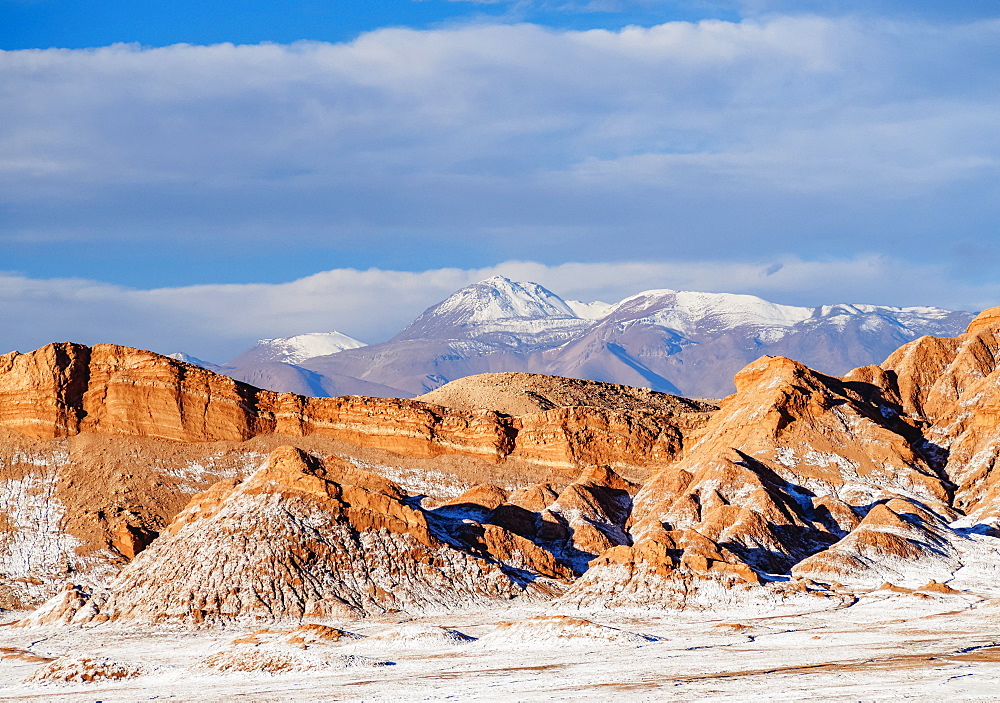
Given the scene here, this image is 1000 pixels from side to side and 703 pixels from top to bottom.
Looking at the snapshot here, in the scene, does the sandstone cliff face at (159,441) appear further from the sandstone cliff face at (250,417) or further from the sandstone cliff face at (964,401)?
the sandstone cliff face at (964,401)

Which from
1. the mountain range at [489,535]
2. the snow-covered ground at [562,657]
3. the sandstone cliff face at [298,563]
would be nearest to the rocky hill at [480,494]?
the sandstone cliff face at [298,563]

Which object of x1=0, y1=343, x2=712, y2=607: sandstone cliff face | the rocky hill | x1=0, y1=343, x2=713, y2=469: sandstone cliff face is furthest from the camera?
x1=0, y1=343, x2=713, y2=469: sandstone cliff face

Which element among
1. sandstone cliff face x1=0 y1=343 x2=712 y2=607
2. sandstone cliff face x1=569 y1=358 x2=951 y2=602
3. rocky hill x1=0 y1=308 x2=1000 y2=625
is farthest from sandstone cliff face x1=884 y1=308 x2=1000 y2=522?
sandstone cliff face x1=0 y1=343 x2=712 y2=607

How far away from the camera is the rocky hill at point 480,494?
316 ft

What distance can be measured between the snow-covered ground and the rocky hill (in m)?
5.96

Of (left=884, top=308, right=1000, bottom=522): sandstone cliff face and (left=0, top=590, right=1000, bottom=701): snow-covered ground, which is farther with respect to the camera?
(left=884, top=308, right=1000, bottom=522): sandstone cliff face

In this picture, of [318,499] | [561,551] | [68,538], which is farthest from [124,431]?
[561,551]

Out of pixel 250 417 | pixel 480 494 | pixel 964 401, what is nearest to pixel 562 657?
pixel 480 494

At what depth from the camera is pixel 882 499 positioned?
5108 inches

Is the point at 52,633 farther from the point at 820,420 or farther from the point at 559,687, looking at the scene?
the point at 820,420

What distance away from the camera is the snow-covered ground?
5853cm

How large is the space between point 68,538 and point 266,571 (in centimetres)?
2867

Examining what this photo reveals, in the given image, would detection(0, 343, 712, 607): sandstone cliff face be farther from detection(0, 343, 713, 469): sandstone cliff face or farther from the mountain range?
the mountain range

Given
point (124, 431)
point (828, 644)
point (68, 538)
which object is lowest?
point (828, 644)
